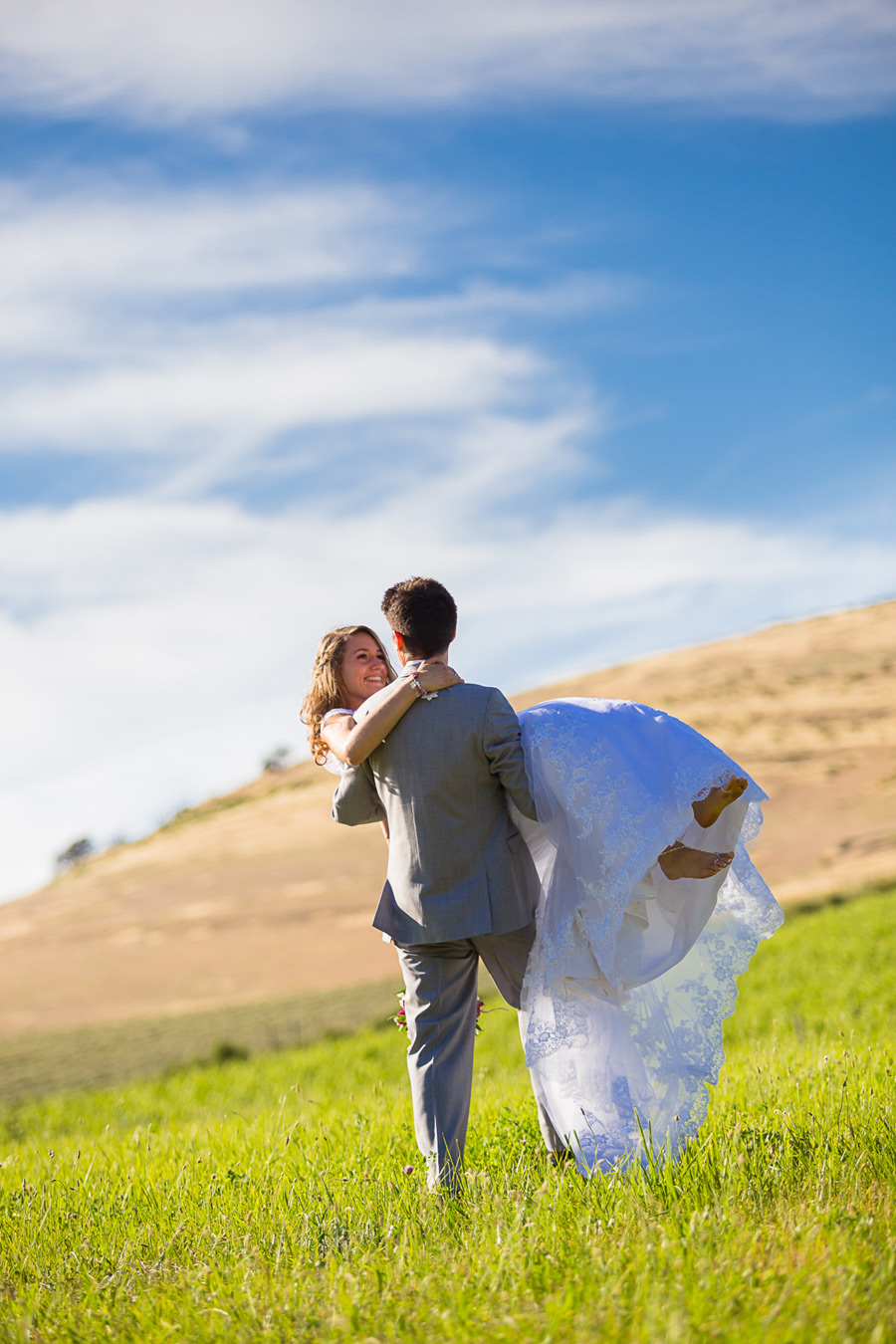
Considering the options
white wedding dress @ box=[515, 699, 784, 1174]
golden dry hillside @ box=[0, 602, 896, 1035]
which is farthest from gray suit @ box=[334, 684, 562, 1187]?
golden dry hillside @ box=[0, 602, 896, 1035]

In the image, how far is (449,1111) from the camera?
10.9ft

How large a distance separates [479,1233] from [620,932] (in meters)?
1.06

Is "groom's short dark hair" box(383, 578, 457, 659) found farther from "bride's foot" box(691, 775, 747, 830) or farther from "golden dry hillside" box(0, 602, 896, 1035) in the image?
"golden dry hillside" box(0, 602, 896, 1035)

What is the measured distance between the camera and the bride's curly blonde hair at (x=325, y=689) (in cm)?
374

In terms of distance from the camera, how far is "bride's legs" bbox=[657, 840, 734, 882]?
340 cm

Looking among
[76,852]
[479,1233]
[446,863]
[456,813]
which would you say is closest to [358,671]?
[456,813]

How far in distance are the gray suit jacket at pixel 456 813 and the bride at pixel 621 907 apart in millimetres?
84

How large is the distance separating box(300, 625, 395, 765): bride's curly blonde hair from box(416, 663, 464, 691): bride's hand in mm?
505

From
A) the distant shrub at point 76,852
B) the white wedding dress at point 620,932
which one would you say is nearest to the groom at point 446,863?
the white wedding dress at point 620,932

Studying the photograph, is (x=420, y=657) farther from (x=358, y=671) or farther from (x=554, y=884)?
(x=554, y=884)

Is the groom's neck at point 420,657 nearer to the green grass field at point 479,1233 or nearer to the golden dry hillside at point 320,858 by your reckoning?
the green grass field at point 479,1233

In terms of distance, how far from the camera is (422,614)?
3.38 m

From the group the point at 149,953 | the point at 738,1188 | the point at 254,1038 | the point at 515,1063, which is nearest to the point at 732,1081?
the point at 738,1188

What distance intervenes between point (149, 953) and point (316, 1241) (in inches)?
1520
